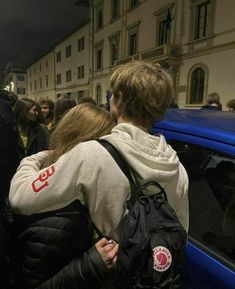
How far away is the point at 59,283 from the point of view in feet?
4.09

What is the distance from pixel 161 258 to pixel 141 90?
65 centimetres

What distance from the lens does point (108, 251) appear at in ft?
4.03

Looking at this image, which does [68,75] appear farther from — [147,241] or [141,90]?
[147,241]

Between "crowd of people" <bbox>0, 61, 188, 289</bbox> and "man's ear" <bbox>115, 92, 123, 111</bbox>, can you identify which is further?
"man's ear" <bbox>115, 92, 123, 111</bbox>

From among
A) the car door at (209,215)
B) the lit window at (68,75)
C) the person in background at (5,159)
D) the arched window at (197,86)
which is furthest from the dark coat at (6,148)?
the lit window at (68,75)

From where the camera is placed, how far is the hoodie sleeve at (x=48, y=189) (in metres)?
1.14

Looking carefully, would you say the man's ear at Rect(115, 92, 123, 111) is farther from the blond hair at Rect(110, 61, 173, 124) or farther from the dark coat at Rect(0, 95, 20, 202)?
the dark coat at Rect(0, 95, 20, 202)

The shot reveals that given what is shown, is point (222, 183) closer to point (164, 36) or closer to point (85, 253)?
point (85, 253)

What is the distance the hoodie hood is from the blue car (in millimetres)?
393

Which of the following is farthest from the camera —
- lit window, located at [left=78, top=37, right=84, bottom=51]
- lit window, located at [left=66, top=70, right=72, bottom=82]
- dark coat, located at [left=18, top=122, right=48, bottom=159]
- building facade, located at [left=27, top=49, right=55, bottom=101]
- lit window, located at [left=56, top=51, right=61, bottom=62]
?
building facade, located at [left=27, top=49, right=55, bottom=101]

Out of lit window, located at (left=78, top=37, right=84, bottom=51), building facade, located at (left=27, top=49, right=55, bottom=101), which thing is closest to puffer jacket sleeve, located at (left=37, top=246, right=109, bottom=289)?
lit window, located at (left=78, top=37, right=84, bottom=51)

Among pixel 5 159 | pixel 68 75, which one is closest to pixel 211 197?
pixel 5 159

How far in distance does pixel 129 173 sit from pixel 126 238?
0.24 m

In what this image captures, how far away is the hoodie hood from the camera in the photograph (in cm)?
118
